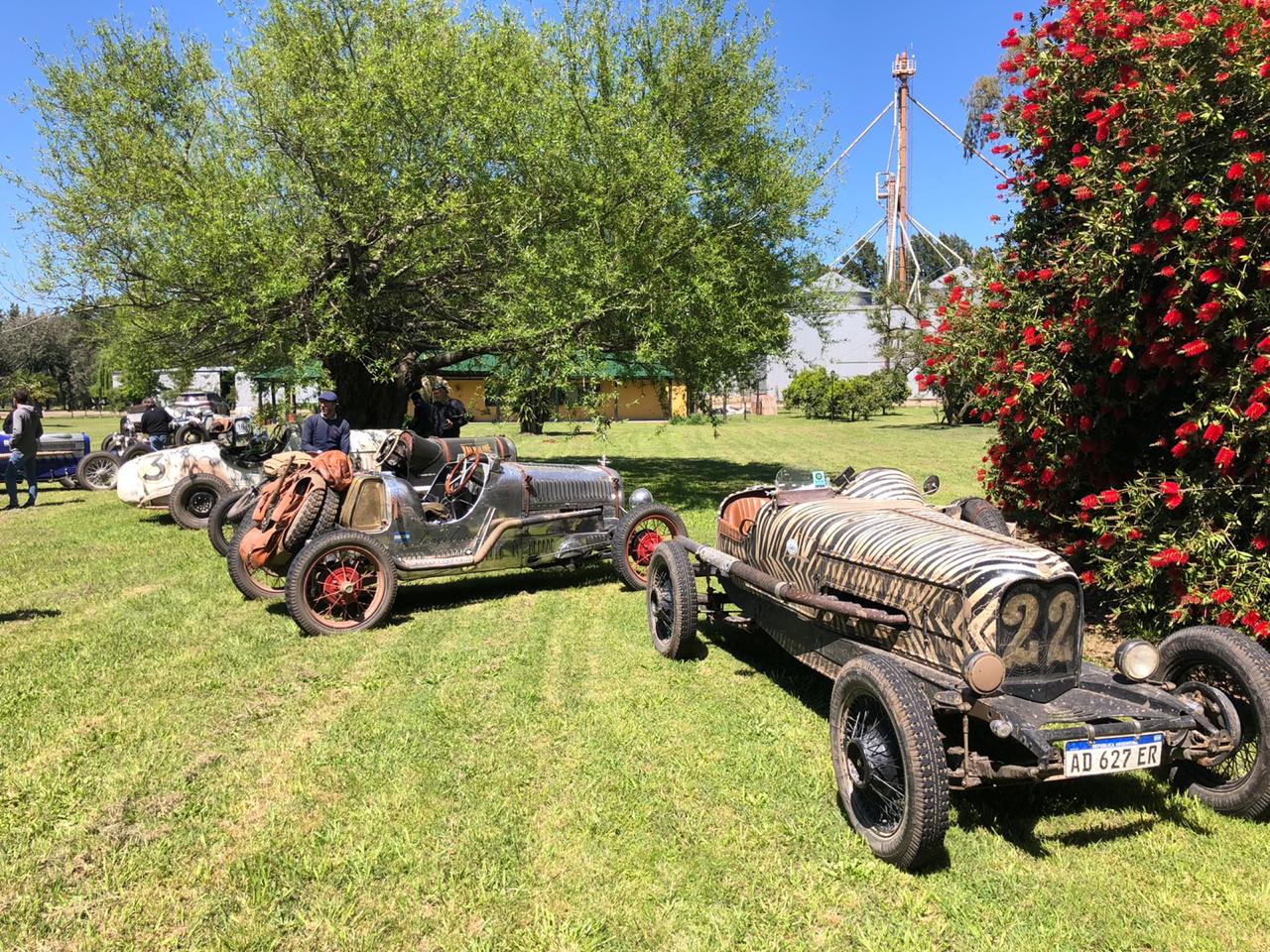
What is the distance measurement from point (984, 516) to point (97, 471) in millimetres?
14914

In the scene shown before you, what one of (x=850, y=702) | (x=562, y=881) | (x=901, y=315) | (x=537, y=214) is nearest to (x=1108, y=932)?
(x=850, y=702)

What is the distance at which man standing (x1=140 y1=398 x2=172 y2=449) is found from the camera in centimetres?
1375

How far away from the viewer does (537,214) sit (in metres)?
11.5

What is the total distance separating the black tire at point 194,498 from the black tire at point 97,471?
5.15 m

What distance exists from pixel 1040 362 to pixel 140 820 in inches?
226

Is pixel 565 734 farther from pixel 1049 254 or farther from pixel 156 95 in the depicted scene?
pixel 156 95

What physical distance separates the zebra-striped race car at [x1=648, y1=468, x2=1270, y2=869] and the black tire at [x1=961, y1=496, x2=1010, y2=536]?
4.50ft

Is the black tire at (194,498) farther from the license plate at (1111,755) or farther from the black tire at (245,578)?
the license plate at (1111,755)

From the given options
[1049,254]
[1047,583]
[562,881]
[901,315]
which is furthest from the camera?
[901,315]

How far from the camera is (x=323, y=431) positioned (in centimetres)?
813

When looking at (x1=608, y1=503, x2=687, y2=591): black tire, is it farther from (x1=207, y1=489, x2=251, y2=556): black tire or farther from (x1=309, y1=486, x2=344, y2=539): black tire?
(x1=207, y1=489, x2=251, y2=556): black tire

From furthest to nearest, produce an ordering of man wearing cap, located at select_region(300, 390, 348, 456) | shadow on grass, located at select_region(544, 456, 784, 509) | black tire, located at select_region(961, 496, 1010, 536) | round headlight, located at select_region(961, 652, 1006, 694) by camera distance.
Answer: shadow on grass, located at select_region(544, 456, 784, 509) < man wearing cap, located at select_region(300, 390, 348, 456) < black tire, located at select_region(961, 496, 1010, 536) < round headlight, located at select_region(961, 652, 1006, 694)

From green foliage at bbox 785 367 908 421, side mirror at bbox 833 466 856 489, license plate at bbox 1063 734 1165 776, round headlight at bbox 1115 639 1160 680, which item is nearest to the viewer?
license plate at bbox 1063 734 1165 776

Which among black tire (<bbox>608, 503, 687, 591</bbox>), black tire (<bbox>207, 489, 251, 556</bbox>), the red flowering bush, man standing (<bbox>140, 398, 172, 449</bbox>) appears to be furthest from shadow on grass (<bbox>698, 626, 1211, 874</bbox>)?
man standing (<bbox>140, 398, 172, 449</bbox>)
